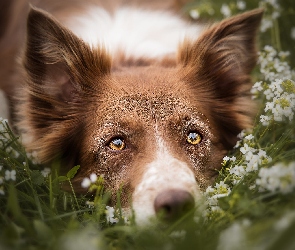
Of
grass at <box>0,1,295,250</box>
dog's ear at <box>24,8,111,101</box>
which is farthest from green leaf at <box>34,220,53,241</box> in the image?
dog's ear at <box>24,8,111,101</box>

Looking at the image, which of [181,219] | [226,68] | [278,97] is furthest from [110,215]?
[226,68]

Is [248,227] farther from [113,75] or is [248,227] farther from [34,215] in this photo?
[113,75]

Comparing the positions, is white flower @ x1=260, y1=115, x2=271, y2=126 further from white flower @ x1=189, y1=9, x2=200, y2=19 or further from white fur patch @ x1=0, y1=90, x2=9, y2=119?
white fur patch @ x1=0, y1=90, x2=9, y2=119

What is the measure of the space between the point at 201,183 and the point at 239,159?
1.16 ft

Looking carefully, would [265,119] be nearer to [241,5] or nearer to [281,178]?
[281,178]

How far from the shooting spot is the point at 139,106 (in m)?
3.27

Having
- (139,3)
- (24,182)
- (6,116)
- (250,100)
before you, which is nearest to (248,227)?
(24,182)

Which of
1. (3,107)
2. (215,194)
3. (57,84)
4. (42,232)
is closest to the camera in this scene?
(42,232)

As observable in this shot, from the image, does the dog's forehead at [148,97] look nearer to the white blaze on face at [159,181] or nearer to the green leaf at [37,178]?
the white blaze on face at [159,181]

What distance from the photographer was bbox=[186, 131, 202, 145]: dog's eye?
3.31 m

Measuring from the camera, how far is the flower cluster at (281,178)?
2.33 m

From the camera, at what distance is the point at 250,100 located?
13.0ft

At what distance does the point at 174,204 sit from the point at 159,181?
246mm

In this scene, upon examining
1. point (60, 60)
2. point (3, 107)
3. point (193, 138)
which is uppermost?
point (60, 60)
